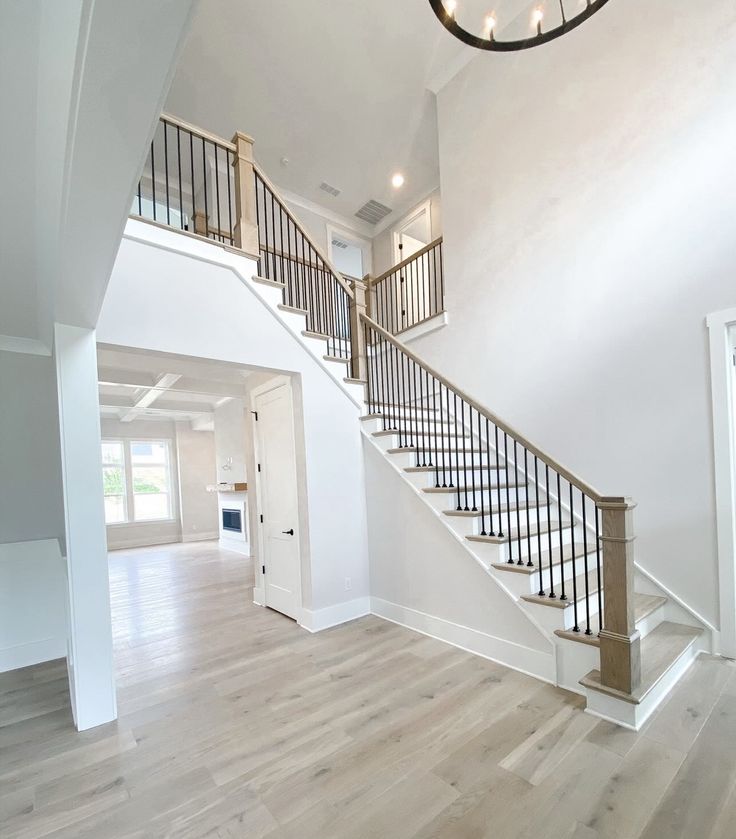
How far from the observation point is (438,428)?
15.8 ft

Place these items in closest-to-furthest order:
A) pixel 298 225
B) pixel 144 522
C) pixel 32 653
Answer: pixel 32 653 → pixel 298 225 → pixel 144 522

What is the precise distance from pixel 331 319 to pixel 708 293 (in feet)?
10.6

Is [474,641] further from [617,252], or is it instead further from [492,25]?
[492,25]

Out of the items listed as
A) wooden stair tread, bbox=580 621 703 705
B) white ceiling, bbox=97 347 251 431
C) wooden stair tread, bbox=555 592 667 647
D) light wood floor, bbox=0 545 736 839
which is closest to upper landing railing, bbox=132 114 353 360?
white ceiling, bbox=97 347 251 431

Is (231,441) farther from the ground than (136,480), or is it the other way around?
(231,441)

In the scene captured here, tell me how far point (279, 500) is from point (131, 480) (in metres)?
7.17

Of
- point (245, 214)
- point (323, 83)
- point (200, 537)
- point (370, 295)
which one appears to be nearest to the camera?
point (245, 214)

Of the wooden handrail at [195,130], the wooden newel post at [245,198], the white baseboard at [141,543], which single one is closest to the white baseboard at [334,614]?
the wooden newel post at [245,198]

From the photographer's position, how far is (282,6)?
14.2ft

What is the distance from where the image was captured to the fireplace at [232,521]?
841 cm

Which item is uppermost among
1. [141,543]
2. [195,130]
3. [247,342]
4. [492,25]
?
[195,130]

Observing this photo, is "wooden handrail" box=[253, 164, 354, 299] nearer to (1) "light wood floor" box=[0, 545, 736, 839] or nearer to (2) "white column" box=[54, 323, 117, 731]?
(2) "white column" box=[54, 323, 117, 731]

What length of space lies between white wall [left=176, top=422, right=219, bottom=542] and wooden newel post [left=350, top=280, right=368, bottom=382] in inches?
290

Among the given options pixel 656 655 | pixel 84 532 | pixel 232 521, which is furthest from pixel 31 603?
pixel 232 521
